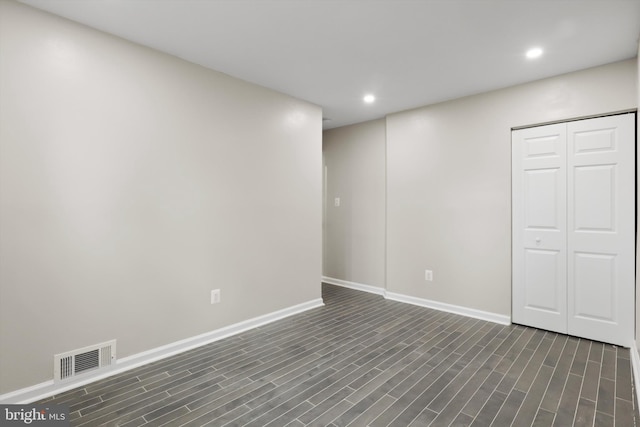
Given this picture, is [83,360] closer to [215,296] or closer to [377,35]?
[215,296]

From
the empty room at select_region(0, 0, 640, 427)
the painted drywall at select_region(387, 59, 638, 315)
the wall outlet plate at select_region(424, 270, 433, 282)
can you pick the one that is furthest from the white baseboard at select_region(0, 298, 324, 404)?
the painted drywall at select_region(387, 59, 638, 315)

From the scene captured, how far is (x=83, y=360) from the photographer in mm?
2346

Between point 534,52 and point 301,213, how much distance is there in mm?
2799

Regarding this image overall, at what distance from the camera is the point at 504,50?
108 inches

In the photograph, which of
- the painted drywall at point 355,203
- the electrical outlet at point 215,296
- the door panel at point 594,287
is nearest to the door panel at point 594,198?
the door panel at point 594,287

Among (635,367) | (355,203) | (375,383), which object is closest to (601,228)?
(635,367)

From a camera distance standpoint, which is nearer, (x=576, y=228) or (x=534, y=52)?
(x=534, y=52)

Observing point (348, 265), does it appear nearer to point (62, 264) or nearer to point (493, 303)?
point (493, 303)

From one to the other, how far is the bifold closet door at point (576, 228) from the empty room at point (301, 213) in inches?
0.7

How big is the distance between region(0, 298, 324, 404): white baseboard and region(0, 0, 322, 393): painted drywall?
0.06 meters

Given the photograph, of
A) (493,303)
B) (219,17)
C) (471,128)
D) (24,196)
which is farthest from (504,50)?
(24,196)

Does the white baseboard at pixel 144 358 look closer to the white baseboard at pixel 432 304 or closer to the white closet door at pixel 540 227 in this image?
the white baseboard at pixel 432 304

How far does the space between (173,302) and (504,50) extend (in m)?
3.61

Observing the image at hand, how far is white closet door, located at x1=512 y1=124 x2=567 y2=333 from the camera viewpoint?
327 centimetres
